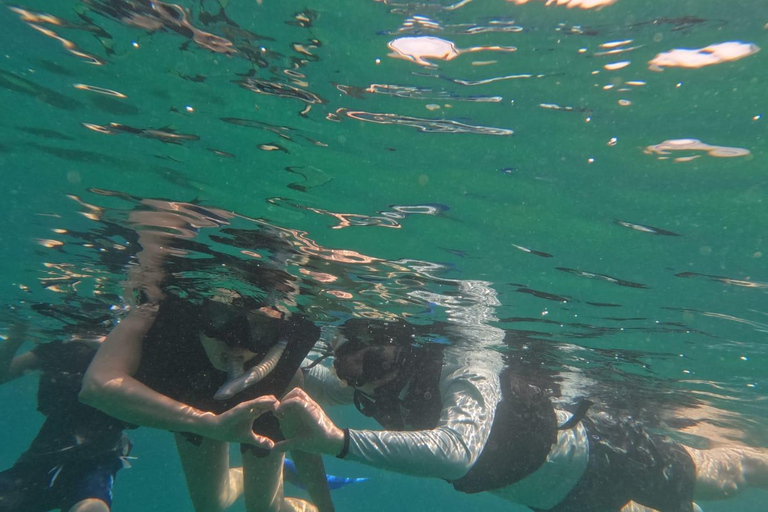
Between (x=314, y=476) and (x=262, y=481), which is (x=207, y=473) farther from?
(x=314, y=476)

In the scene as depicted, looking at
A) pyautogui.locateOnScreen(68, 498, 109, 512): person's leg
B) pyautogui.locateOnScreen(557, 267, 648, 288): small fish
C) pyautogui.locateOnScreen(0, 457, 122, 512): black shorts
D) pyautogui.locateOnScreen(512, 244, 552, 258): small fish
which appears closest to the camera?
pyautogui.locateOnScreen(68, 498, 109, 512): person's leg

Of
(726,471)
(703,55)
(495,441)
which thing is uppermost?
(703,55)

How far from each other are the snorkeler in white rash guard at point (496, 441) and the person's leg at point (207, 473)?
1931 millimetres

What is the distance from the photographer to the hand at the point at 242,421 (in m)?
3.47

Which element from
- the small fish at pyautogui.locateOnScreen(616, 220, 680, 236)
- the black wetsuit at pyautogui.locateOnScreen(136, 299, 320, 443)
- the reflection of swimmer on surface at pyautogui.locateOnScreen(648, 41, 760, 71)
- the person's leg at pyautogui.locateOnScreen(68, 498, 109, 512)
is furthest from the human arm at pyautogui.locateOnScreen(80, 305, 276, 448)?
the small fish at pyautogui.locateOnScreen(616, 220, 680, 236)

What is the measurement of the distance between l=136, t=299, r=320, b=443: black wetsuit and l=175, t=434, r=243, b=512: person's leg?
152 cm

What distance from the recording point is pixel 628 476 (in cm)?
793

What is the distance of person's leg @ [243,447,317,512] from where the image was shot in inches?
269

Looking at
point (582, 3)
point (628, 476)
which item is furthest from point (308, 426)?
point (628, 476)

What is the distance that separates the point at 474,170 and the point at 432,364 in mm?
3250

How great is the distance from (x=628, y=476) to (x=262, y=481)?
6.60 meters

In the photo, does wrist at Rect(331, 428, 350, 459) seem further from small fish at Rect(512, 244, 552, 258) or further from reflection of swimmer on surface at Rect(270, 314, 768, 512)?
small fish at Rect(512, 244, 552, 258)

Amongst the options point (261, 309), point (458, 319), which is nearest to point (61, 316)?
point (261, 309)

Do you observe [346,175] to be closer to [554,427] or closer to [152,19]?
[152,19]
